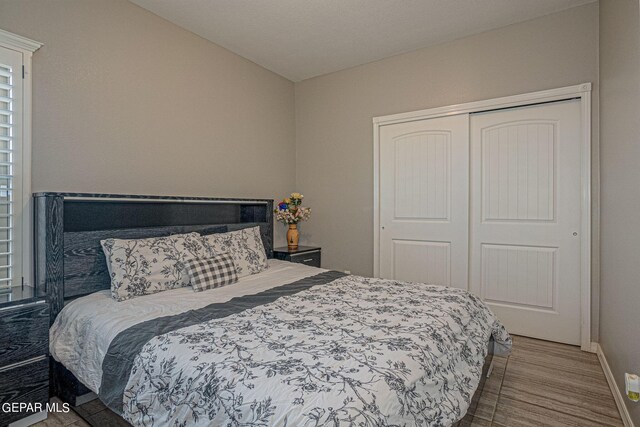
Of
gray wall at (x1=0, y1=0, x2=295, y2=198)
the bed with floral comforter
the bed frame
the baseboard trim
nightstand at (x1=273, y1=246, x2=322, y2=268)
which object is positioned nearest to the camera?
the bed with floral comforter

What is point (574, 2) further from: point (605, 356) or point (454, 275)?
point (605, 356)

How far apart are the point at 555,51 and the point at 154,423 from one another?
379 cm

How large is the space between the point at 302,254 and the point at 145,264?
189 cm

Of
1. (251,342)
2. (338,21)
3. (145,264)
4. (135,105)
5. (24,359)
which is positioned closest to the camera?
(251,342)

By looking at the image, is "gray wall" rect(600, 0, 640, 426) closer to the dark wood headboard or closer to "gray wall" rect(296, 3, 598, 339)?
Result: "gray wall" rect(296, 3, 598, 339)

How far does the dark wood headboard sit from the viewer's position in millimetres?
2084

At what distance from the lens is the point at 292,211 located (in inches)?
158

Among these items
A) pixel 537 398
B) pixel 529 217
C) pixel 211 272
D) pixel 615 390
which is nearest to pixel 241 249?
pixel 211 272

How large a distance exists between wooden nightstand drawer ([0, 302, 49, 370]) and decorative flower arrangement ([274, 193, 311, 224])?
244 centimetres

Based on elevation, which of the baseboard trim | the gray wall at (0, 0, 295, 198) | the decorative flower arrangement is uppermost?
the gray wall at (0, 0, 295, 198)

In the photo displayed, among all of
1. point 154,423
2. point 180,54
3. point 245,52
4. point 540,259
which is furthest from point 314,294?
point 245,52

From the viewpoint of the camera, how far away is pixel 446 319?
5.76ft

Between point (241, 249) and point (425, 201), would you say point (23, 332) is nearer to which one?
point (241, 249)

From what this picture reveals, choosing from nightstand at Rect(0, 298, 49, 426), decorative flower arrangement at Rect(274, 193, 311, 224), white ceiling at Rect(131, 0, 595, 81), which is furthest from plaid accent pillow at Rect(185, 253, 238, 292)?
white ceiling at Rect(131, 0, 595, 81)
